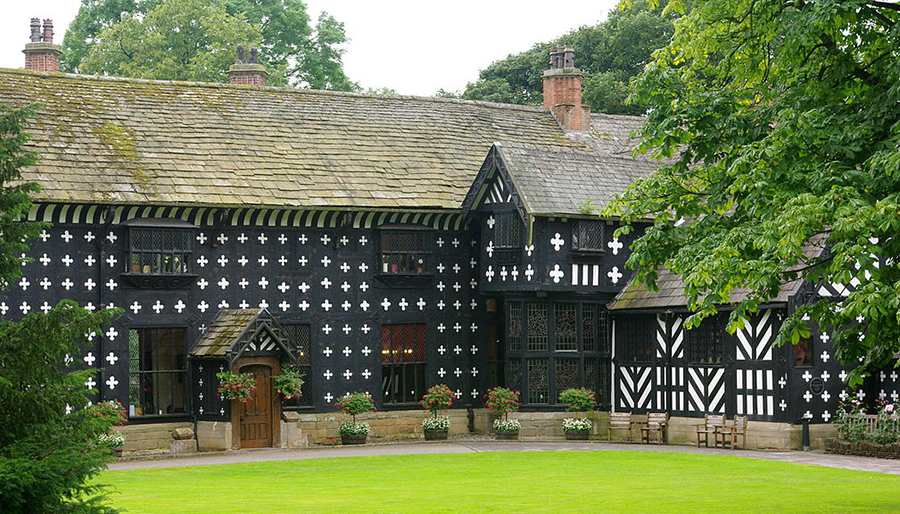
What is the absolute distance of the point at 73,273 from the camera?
25.5 meters

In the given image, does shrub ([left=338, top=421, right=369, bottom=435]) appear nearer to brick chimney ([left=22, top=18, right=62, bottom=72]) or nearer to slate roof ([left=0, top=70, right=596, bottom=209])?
slate roof ([left=0, top=70, right=596, bottom=209])

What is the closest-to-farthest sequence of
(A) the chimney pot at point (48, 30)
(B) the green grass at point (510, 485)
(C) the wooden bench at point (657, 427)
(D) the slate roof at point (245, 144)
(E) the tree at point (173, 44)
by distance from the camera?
1. (B) the green grass at point (510, 485)
2. (D) the slate roof at point (245, 144)
3. (C) the wooden bench at point (657, 427)
4. (A) the chimney pot at point (48, 30)
5. (E) the tree at point (173, 44)

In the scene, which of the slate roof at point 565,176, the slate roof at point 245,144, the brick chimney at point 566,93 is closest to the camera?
the slate roof at point 245,144

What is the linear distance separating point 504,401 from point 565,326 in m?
2.07

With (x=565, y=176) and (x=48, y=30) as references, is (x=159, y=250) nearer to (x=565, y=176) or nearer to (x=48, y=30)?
(x=565, y=176)

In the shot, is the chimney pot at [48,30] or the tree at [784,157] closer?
the tree at [784,157]

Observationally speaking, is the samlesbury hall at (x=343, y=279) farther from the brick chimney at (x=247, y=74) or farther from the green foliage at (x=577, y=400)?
the brick chimney at (x=247, y=74)

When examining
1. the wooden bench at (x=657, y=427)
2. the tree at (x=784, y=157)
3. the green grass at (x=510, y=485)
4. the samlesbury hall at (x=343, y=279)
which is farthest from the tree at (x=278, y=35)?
the tree at (x=784, y=157)

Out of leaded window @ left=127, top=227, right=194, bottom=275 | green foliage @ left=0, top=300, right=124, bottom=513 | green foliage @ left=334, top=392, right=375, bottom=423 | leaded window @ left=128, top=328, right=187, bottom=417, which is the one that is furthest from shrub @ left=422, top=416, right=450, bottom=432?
green foliage @ left=0, top=300, right=124, bottom=513

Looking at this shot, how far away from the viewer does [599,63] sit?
50.1 metres

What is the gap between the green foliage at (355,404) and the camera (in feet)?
90.6

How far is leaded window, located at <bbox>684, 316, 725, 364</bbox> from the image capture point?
26.4 m

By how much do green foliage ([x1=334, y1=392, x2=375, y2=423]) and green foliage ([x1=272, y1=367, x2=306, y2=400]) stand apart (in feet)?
4.48

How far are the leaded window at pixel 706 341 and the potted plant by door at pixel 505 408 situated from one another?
3.86m
